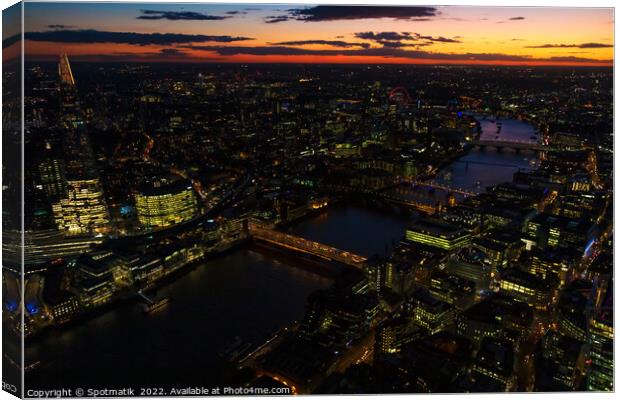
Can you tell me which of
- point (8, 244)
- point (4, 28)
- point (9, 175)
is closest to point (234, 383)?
point (8, 244)

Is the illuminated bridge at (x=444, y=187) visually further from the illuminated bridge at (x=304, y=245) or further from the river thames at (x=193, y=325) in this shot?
the illuminated bridge at (x=304, y=245)

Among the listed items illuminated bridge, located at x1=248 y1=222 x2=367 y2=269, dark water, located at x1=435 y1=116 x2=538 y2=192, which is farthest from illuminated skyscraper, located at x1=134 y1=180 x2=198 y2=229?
dark water, located at x1=435 y1=116 x2=538 y2=192

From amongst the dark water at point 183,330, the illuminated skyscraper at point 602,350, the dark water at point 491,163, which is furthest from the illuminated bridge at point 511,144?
the illuminated skyscraper at point 602,350

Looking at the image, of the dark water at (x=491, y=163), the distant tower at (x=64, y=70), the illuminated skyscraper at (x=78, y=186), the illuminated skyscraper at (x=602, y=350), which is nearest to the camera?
the illuminated skyscraper at (x=602, y=350)

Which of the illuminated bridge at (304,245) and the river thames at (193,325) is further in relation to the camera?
the illuminated bridge at (304,245)

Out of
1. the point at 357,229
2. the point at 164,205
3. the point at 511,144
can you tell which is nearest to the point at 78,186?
the point at 164,205
